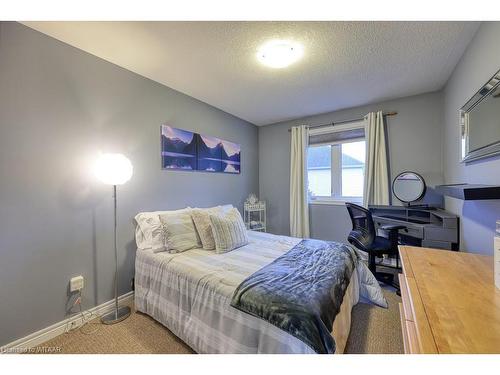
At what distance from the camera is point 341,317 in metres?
1.43

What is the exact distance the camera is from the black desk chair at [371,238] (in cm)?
227

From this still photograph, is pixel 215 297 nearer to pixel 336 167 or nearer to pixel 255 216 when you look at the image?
pixel 255 216

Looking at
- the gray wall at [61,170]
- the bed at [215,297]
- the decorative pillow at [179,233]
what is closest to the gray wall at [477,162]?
the bed at [215,297]

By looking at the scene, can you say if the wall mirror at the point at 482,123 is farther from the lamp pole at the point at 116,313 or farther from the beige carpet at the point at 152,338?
the lamp pole at the point at 116,313

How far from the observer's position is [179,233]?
6.66 feet

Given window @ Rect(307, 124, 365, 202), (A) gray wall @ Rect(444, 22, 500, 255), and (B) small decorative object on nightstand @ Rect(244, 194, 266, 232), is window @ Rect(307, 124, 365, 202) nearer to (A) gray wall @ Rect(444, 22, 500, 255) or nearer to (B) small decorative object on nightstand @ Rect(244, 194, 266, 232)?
(B) small decorative object on nightstand @ Rect(244, 194, 266, 232)

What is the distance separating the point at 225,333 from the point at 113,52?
2.41 meters

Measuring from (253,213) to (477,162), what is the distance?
2.95 m

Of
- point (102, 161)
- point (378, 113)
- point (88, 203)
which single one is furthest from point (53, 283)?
point (378, 113)

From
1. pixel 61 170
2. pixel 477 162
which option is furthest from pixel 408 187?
pixel 61 170

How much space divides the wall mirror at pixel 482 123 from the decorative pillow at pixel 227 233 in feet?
6.37

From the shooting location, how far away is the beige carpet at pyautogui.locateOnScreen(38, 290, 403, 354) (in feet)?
4.99
